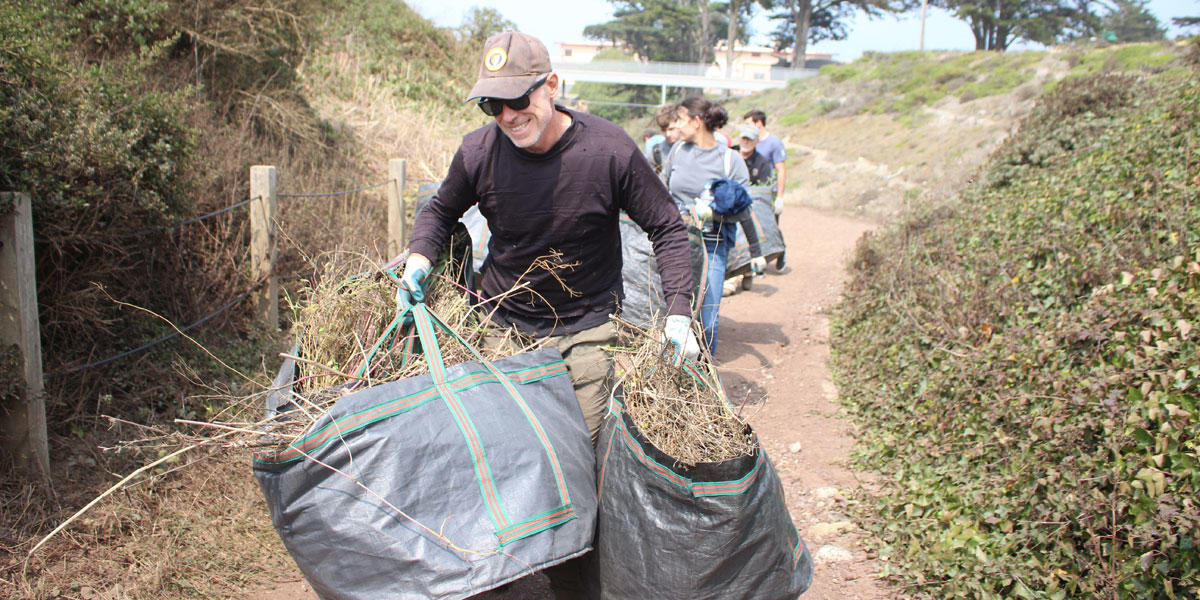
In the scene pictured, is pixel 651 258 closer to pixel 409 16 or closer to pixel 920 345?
pixel 920 345

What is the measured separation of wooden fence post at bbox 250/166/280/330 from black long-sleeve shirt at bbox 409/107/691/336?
270 centimetres

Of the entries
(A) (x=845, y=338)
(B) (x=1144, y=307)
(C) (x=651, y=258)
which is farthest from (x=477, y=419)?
(A) (x=845, y=338)

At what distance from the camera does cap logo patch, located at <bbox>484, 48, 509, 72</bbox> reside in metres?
2.67

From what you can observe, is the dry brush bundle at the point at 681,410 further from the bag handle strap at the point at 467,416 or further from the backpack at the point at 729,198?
the backpack at the point at 729,198

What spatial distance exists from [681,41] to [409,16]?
Result: 159ft

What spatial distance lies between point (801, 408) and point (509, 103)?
390cm

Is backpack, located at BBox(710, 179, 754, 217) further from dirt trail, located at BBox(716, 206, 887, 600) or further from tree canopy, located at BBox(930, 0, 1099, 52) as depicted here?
tree canopy, located at BBox(930, 0, 1099, 52)

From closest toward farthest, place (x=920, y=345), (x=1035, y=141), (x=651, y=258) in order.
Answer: (x=651, y=258) < (x=920, y=345) < (x=1035, y=141)

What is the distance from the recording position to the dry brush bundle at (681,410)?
224cm

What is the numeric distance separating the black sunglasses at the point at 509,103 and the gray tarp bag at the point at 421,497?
0.93 metres

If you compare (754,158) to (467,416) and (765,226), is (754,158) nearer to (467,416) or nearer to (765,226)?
(765,226)

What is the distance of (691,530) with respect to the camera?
2207mm

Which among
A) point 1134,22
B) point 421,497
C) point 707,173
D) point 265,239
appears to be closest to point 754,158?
point 707,173

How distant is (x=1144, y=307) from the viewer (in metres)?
3.91
